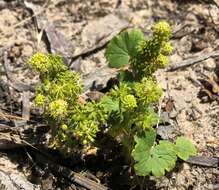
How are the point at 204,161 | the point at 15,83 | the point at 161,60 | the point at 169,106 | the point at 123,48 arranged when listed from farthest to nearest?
the point at 15,83 → the point at 169,106 → the point at 123,48 → the point at 204,161 → the point at 161,60

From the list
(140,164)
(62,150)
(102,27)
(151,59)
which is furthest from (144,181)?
(102,27)

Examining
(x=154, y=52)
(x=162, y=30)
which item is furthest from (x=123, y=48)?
(x=162, y=30)

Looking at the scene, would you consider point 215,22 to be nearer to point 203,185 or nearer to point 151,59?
point 151,59

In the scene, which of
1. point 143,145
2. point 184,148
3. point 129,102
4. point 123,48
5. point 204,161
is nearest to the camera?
point 129,102

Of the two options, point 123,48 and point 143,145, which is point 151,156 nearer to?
point 143,145

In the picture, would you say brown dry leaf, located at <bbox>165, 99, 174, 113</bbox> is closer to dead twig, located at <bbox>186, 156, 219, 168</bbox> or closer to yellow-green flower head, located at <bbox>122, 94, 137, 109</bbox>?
dead twig, located at <bbox>186, 156, 219, 168</bbox>

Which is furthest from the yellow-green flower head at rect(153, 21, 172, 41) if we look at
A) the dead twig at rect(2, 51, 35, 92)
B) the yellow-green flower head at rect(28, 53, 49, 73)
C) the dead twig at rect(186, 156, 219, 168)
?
the dead twig at rect(2, 51, 35, 92)
